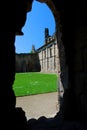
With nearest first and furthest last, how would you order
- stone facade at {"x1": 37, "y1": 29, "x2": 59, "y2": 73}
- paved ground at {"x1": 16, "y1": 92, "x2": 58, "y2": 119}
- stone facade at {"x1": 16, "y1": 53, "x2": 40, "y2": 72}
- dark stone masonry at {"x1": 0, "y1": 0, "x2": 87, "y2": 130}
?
1. dark stone masonry at {"x1": 0, "y1": 0, "x2": 87, "y2": 130}
2. paved ground at {"x1": 16, "y1": 92, "x2": 58, "y2": 119}
3. stone facade at {"x1": 37, "y1": 29, "x2": 59, "y2": 73}
4. stone facade at {"x1": 16, "y1": 53, "x2": 40, "y2": 72}

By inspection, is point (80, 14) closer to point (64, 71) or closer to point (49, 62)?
point (64, 71)

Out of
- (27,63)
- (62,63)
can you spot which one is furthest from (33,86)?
(27,63)

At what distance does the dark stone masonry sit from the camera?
3613mm

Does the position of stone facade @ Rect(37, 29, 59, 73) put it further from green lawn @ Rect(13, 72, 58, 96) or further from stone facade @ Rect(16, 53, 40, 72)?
green lawn @ Rect(13, 72, 58, 96)

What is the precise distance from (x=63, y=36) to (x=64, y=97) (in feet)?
4.37

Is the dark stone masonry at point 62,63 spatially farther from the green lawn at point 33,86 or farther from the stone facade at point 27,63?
the stone facade at point 27,63

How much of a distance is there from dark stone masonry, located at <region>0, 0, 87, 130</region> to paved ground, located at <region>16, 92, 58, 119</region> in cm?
133

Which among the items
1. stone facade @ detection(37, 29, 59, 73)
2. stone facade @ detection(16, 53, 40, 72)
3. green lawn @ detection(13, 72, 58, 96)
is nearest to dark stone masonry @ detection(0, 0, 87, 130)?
green lawn @ detection(13, 72, 58, 96)

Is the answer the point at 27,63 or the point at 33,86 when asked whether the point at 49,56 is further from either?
the point at 33,86

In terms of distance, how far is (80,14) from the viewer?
4.79m

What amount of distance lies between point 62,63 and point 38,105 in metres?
3.00

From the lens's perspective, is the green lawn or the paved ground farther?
the green lawn

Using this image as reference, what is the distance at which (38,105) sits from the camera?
25.6ft

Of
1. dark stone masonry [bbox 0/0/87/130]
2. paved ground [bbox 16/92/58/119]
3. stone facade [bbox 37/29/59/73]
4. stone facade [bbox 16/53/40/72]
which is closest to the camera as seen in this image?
dark stone masonry [bbox 0/0/87/130]
